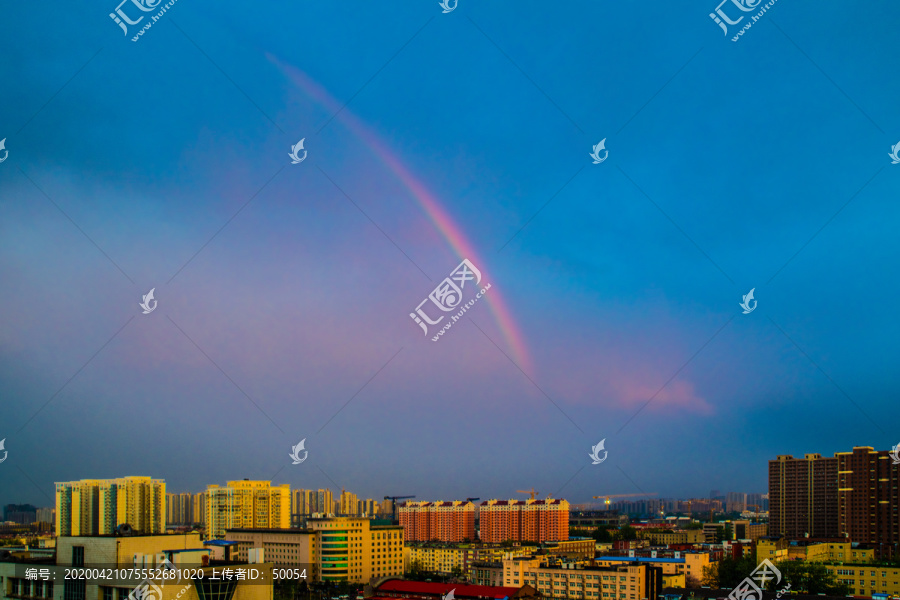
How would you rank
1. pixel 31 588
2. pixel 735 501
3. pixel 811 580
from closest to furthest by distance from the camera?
1. pixel 31 588
2. pixel 811 580
3. pixel 735 501

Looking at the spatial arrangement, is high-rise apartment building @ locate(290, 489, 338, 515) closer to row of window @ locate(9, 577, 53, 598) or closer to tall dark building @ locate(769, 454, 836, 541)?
tall dark building @ locate(769, 454, 836, 541)

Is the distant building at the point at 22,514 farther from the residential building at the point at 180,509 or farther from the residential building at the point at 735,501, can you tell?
the residential building at the point at 735,501

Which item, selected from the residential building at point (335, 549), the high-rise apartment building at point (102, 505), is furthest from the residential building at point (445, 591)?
the high-rise apartment building at point (102, 505)

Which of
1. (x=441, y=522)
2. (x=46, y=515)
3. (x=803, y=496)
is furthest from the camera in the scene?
(x=441, y=522)

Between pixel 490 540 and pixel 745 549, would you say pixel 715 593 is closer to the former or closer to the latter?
pixel 745 549

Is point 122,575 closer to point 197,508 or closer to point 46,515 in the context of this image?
point 46,515

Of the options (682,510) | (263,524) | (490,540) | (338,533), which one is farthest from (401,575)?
(682,510)

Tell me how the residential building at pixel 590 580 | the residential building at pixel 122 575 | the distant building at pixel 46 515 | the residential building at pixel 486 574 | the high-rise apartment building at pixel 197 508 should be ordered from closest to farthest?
the residential building at pixel 122 575
the residential building at pixel 590 580
the residential building at pixel 486 574
the distant building at pixel 46 515
the high-rise apartment building at pixel 197 508

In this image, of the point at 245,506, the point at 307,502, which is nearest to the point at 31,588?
the point at 245,506
